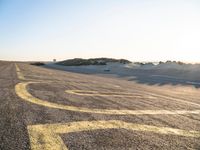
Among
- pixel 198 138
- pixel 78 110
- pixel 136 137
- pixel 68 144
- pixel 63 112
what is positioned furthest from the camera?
pixel 78 110

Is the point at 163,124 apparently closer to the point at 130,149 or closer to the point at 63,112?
the point at 130,149

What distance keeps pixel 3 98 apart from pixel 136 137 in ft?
12.4

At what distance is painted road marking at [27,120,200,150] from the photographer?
2781 millimetres

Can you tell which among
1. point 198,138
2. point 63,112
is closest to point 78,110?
point 63,112

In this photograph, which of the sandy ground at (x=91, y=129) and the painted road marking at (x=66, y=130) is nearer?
the painted road marking at (x=66, y=130)

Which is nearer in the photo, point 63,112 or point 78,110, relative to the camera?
point 63,112

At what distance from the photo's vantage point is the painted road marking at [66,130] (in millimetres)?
2781

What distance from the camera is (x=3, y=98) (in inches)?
230

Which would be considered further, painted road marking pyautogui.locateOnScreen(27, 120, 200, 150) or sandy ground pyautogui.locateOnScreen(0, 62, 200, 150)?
sandy ground pyautogui.locateOnScreen(0, 62, 200, 150)

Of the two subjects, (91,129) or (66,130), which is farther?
(91,129)

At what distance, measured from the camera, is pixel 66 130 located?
3.33m

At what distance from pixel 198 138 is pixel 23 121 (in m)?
2.57

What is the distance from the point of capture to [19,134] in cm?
309

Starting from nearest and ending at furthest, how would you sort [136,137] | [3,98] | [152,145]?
1. [152,145]
2. [136,137]
3. [3,98]
